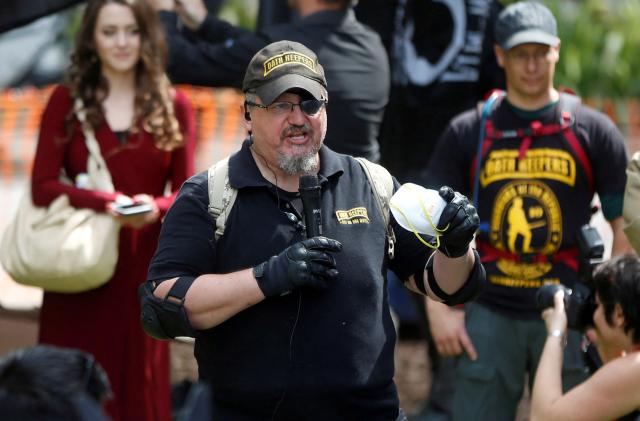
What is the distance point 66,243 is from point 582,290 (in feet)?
6.78

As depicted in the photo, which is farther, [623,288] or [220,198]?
[623,288]

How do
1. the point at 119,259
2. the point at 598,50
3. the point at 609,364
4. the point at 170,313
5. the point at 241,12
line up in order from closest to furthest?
the point at 170,313 → the point at 609,364 → the point at 119,259 → the point at 241,12 → the point at 598,50

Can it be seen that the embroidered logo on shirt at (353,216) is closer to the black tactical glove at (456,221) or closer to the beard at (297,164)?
the beard at (297,164)

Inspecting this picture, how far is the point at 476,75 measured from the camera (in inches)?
260

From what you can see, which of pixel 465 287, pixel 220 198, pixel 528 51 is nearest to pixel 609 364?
pixel 465 287

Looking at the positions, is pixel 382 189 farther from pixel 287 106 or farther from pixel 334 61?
pixel 334 61

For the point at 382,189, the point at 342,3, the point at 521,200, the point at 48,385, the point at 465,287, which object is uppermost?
the point at 342,3

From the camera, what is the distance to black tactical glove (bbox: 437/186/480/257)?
150 inches

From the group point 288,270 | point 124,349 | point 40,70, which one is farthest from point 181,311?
point 40,70

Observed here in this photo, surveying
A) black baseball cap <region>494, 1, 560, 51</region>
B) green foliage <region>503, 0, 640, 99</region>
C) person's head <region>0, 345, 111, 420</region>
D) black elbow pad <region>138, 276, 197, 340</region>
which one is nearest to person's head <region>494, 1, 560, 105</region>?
black baseball cap <region>494, 1, 560, 51</region>

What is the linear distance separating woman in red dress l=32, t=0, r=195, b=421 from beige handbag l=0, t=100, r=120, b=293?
39mm

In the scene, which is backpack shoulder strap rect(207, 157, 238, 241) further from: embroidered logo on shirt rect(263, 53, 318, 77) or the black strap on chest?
the black strap on chest

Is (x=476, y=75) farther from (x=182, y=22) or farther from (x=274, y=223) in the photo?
(x=274, y=223)

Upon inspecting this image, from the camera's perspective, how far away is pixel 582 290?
4.81 m
